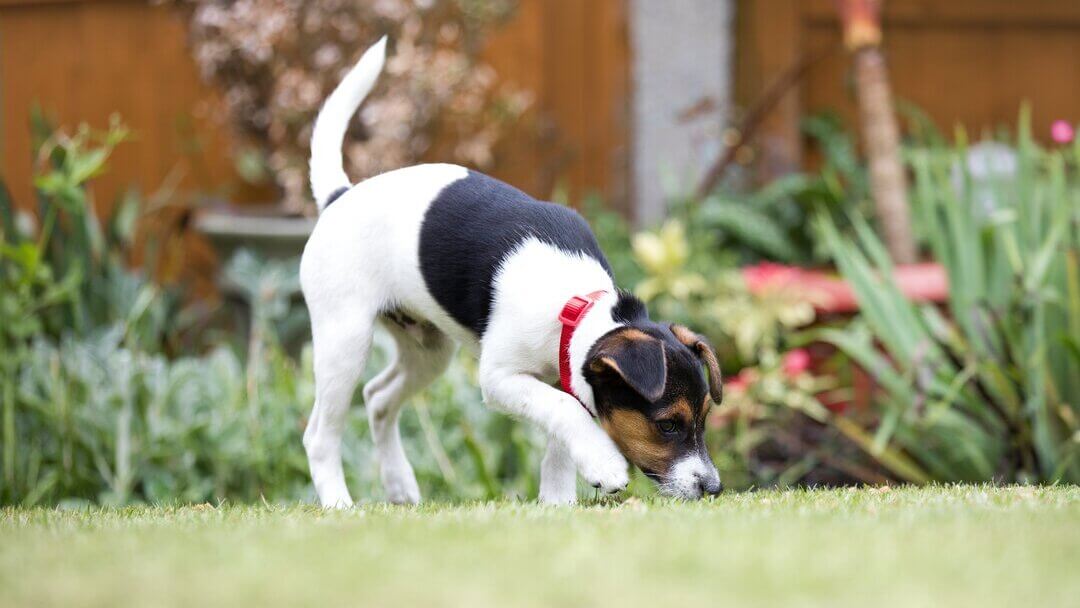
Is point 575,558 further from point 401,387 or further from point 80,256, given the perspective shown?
point 80,256

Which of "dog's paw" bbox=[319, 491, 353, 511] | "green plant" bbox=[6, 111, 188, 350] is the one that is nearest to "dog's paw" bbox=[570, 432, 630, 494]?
"dog's paw" bbox=[319, 491, 353, 511]

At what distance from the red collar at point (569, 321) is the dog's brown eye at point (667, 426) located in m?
0.25

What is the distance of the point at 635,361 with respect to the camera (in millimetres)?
3371

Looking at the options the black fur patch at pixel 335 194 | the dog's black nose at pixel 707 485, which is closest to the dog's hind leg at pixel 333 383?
the black fur patch at pixel 335 194

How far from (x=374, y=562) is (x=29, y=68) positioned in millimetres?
7856

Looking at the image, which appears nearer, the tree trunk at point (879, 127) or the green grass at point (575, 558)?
the green grass at point (575, 558)


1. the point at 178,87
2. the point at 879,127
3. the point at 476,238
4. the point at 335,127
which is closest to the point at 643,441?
the point at 476,238

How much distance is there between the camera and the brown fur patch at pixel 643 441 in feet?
11.5

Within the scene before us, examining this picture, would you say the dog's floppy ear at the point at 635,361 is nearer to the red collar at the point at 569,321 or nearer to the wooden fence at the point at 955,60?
the red collar at the point at 569,321

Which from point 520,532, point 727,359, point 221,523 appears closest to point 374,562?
point 520,532

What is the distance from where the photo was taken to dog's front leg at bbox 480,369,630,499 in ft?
11.2

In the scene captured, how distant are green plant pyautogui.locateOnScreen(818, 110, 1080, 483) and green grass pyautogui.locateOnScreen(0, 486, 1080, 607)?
163 centimetres

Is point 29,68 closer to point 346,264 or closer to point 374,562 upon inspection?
point 346,264

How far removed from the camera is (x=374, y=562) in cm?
255
